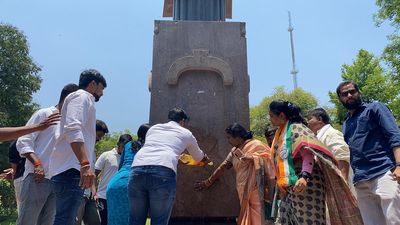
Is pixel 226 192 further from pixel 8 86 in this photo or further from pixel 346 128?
pixel 8 86

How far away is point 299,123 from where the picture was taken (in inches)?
139

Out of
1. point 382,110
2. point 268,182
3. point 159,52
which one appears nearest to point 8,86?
point 159,52

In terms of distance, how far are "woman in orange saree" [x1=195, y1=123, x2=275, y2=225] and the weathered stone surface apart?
746mm

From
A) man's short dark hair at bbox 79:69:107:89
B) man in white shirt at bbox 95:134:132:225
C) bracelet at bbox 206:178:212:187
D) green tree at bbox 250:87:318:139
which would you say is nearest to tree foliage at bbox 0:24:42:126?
man in white shirt at bbox 95:134:132:225

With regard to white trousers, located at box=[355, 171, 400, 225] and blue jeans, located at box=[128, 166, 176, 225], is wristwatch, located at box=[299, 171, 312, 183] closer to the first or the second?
white trousers, located at box=[355, 171, 400, 225]

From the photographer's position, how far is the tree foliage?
Result: 1994 centimetres

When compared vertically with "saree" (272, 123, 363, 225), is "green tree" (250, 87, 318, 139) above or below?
above

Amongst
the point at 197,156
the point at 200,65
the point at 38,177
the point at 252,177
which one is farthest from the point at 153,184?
the point at 200,65

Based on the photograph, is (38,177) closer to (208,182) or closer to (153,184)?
(153,184)

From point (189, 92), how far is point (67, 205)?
3.06 m

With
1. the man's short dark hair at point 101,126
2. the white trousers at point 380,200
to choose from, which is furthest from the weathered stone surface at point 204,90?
the white trousers at point 380,200

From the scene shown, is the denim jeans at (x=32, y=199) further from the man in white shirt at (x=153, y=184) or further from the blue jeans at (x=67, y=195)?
the man in white shirt at (x=153, y=184)

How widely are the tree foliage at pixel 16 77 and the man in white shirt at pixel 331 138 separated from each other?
18.2 m

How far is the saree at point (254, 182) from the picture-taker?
4.39m
